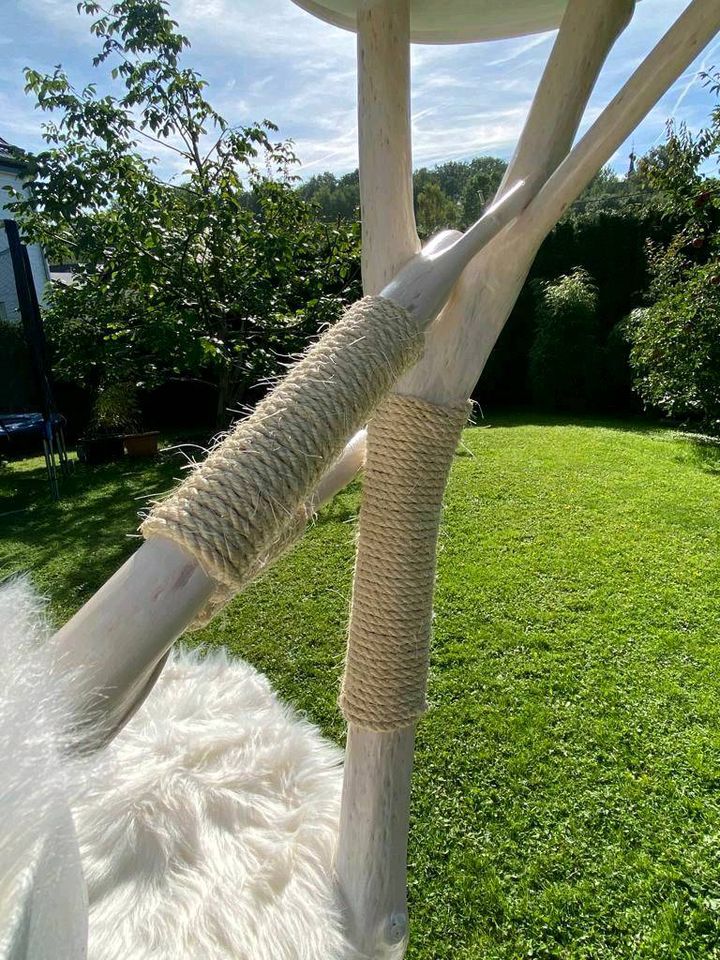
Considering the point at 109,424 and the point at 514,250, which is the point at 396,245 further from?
the point at 109,424

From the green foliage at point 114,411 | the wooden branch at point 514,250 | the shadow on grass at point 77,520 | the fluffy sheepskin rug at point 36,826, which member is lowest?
the shadow on grass at point 77,520

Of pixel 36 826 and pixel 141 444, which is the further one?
pixel 141 444

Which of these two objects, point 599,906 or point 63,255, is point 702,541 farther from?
point 63,255

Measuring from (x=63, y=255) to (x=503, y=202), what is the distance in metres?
4.31

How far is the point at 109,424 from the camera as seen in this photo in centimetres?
571

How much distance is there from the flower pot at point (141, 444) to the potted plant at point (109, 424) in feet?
0.20

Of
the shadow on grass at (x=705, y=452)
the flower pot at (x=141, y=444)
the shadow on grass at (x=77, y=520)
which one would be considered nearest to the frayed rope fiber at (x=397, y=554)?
the shadow on grass at (x=77, y=520)

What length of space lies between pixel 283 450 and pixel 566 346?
7.89 meters

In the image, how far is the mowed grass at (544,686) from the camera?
128 cm

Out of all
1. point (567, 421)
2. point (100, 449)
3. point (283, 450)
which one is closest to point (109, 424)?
point (100, 449)

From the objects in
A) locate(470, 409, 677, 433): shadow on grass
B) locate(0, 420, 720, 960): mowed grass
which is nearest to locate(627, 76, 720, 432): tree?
locate(470, 409, 677, 433): shadow on grass

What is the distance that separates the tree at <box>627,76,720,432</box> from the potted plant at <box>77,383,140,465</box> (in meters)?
4.78

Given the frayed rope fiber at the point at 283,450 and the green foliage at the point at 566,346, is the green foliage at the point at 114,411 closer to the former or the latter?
the green foliage at the point at 566,346

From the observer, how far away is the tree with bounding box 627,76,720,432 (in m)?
4.70
